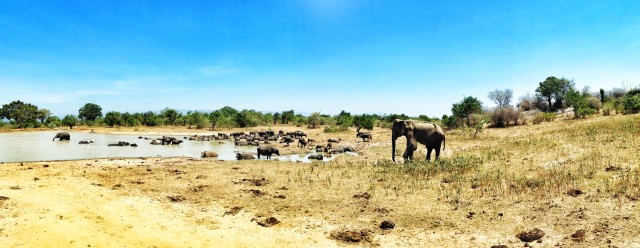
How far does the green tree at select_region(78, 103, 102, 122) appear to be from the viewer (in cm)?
7130

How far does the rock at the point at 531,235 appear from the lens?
22.5ft

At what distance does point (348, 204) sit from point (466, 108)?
29223 mm

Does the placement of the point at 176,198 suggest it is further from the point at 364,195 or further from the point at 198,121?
the point at 198,121

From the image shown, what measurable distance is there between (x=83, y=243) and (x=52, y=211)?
2.51 meters

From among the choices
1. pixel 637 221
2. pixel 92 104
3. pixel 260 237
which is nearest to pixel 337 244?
pixel 260 237

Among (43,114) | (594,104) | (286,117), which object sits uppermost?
(43,114)

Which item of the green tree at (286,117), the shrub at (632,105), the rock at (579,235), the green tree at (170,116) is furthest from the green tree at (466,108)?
the green tree at (170,116)

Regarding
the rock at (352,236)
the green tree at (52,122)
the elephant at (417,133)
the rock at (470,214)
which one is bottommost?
the rock at (352,236)

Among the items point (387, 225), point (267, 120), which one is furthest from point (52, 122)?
point (387, 225)

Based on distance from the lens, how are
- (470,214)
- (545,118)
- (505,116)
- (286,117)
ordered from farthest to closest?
(286,117), (505,116), (545,118), (470,214)

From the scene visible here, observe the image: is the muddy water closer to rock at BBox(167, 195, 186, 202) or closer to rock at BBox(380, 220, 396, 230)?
rock at BBox(167, 195, 186, 202)

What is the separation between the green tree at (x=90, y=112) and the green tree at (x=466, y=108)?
67.5 meters

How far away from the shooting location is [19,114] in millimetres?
58438

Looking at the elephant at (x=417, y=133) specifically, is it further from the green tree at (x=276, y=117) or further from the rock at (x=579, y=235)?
the green tree at (x=276, y=117)
